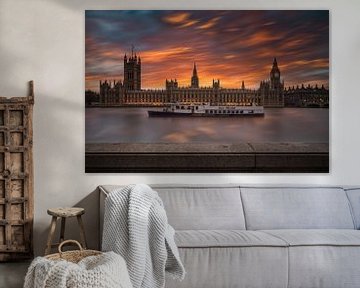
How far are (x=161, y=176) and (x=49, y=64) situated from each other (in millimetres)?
1397

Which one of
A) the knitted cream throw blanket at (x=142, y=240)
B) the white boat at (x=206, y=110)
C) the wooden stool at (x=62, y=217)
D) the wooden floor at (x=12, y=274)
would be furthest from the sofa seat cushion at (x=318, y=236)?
the wooden floor at (x=12, y=274)

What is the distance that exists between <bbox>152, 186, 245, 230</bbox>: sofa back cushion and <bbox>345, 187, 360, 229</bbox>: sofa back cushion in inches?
37.9

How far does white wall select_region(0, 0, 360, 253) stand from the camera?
4453 mm

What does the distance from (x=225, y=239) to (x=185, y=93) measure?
1.49 metres

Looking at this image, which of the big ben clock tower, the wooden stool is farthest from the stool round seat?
the big ben clock tower

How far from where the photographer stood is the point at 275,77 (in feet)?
15.0

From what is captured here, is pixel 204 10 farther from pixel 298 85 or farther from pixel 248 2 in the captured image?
pixel 298 85

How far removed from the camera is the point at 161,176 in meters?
4.54

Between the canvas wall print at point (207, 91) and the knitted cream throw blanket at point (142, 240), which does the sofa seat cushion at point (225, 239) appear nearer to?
the knitted cream throw blanket at point (142, 240)

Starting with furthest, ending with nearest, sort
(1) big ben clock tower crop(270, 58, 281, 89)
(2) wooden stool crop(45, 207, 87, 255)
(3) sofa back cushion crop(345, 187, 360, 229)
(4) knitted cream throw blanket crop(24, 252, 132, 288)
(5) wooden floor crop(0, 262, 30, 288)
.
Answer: (1) big ben clock tower crop(270, 58, 281, 89)
(3) sofa back cushion crop(345, 187, 360, 229)
(2) wooden stool crop(45, 207, 87, 255)
(5) wooden floor crop(0, 262, 30, 288)
(4) knitted cream throw blanket crop(24, 252, 132, 288)

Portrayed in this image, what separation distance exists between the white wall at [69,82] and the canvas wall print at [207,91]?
8cm

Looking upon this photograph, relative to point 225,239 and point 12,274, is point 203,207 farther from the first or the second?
point 12,274

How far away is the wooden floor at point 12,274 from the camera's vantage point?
3896 mm

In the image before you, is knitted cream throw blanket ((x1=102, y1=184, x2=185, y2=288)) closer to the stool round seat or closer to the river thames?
the stool round seat
